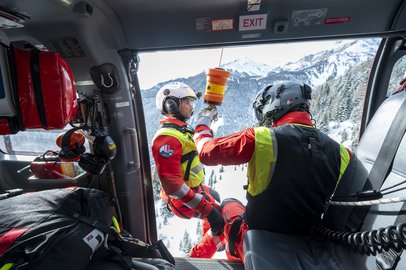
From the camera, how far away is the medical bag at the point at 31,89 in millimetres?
1213

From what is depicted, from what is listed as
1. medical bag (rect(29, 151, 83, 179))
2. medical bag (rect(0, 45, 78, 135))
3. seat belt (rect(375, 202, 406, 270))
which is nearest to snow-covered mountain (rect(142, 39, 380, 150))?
medical bag (rect(29, 151, 83, 179))

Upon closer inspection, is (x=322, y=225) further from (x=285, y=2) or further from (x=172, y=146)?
(x=285, y=2)

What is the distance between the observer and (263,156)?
54.2 inches

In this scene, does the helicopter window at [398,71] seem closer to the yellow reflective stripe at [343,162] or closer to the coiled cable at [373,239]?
the yellow reflective stripe at [343,162]

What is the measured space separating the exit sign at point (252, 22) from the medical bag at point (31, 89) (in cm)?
140

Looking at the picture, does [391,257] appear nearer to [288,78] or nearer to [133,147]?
[288,78]

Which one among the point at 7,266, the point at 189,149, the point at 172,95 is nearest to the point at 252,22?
the point at 172,95

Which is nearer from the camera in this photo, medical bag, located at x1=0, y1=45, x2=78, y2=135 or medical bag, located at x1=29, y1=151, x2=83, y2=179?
medical bag, located at x1=0, y1=45, x2=78, y2=135

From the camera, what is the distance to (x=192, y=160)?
239 centimetres

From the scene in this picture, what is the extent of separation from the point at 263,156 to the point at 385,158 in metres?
0.62

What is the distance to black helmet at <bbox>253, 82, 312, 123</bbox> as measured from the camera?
5.13 ft

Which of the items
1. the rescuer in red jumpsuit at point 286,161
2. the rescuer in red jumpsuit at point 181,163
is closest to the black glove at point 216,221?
the rescuer in red jumpsuit at point 181,163

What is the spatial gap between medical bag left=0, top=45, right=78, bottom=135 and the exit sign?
55.2 inches

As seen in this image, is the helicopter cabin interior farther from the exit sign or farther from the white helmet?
the white helmet
